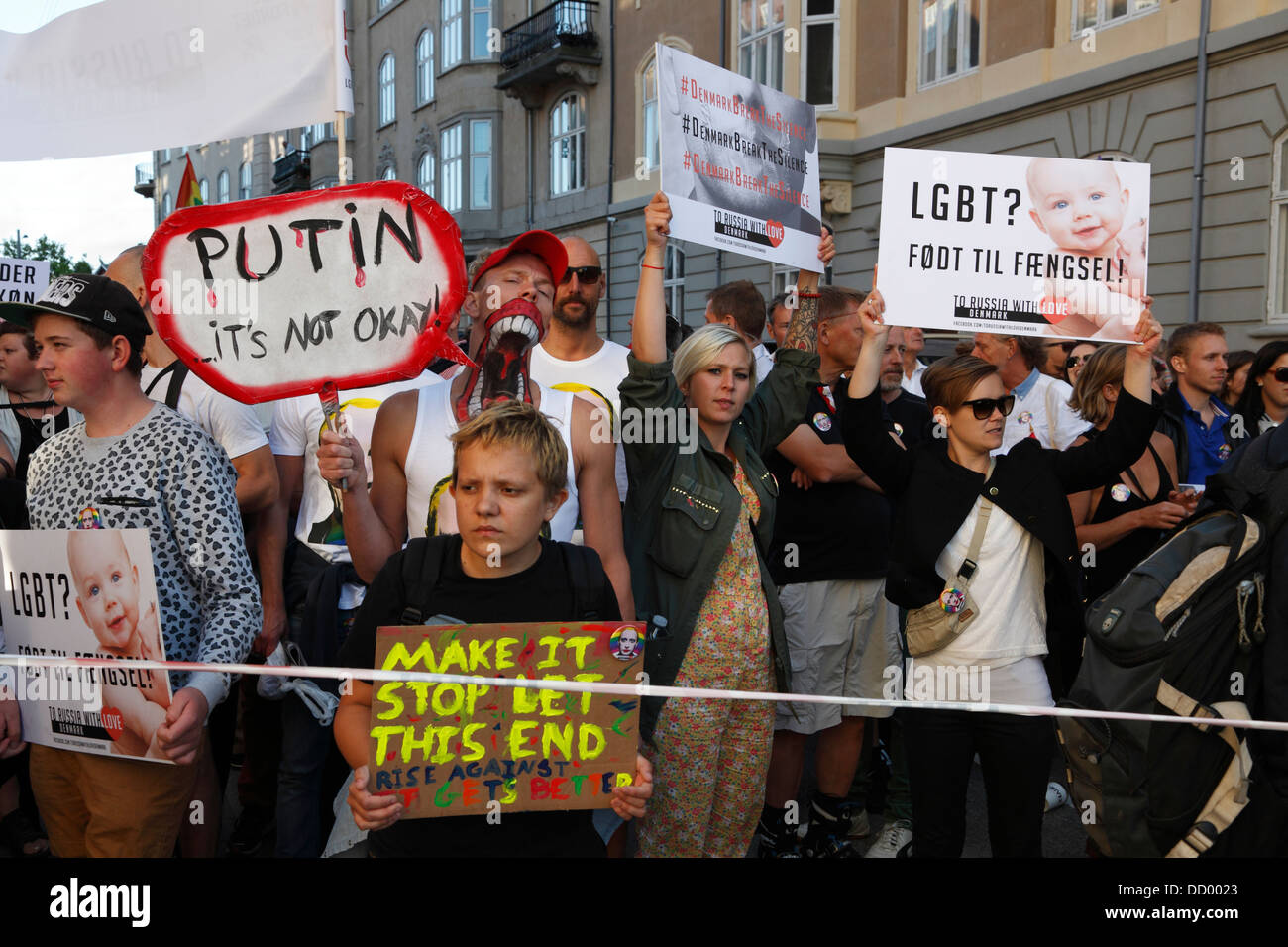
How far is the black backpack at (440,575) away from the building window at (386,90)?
32.7m

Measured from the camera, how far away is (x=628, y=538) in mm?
3660

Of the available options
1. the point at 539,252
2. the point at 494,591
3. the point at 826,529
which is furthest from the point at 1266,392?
the point at 494,591

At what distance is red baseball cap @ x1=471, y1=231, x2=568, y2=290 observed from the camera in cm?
354

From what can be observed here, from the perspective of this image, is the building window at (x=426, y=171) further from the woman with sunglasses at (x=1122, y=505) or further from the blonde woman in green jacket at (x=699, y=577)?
the blonde woman in green jacket at (x=699, y=577)

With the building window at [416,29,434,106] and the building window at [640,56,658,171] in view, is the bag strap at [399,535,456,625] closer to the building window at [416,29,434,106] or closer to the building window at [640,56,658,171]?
the building window at [640,56,658,171]

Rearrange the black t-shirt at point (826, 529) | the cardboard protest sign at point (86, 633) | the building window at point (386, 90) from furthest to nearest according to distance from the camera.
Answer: the building window at point (386, 90), the black t-shirt at point (826, 529), the cardboard protest sign at point (86, 633)

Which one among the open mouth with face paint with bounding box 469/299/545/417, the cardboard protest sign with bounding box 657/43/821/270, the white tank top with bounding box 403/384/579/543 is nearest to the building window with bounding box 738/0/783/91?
the cardboard protest sign with bounding box 657/43/821/270

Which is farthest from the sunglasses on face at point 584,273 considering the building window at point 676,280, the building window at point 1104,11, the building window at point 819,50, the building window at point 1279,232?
the building window at point 676,280

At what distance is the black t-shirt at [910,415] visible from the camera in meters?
4.90

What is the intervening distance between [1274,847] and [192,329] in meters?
3.32

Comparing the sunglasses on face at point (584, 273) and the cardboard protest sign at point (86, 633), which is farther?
the sunglasses on face at point (584, 273)

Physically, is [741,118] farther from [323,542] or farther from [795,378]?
[323,542]

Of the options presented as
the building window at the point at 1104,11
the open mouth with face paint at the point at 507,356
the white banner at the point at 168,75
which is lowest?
the open mouth with face paint at the point at 507,356

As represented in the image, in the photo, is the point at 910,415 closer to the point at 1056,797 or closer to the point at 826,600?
the point at 826,600
